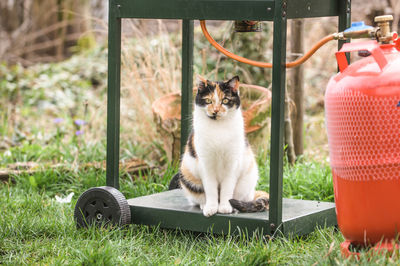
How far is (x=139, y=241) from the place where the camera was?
9.16ft

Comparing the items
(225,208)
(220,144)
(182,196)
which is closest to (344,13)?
(220,144)

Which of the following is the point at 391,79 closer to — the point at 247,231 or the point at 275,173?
the point at 275,173

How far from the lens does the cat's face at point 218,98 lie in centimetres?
290

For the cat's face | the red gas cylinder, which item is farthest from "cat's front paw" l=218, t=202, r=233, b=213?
the red gas cylinder

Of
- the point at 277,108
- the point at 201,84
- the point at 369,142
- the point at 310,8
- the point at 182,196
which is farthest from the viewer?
the point at 182,196

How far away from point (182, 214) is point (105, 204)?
0.42 metres

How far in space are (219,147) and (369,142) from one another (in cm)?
87

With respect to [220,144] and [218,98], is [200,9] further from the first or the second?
[220,144]

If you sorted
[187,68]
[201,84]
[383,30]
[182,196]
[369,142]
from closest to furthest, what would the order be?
[369,142] < [383,30] < [201,84] < [182,196] < [187,68]

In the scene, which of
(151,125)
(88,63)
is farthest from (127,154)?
(88,63)

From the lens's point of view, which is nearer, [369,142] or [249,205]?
[369,142]

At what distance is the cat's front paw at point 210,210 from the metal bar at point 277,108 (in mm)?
316

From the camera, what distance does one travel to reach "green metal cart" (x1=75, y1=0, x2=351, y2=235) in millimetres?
2580

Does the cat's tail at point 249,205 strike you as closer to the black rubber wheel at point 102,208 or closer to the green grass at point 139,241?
the green grass at point 139,241
